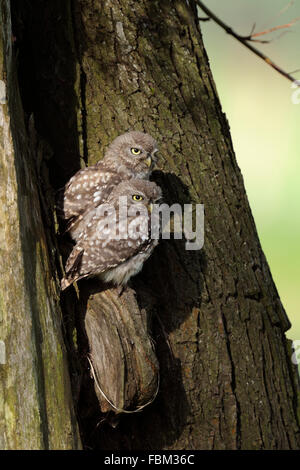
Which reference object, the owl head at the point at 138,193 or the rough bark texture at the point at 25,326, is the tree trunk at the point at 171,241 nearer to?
the owl head at the point at 138,193

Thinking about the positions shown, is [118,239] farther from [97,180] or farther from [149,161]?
[149,161]

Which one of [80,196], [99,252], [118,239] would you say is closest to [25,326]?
[99,252]

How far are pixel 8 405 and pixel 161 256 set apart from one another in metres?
1.19

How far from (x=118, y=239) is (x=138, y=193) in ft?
1.02

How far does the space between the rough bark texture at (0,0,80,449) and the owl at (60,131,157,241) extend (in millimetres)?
609

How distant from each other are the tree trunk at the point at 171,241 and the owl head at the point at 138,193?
3.4 inches

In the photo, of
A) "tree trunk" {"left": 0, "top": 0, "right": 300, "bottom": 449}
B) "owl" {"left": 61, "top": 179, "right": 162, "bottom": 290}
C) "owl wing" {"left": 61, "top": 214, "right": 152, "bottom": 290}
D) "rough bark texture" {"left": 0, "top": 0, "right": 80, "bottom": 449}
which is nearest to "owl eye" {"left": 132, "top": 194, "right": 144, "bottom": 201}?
"owl" {"left": 61, "top": 179, "right": 162, "bottom": 290}

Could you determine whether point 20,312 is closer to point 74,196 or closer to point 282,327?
point 74,196

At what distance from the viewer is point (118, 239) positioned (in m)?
3.22

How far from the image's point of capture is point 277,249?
313 inches

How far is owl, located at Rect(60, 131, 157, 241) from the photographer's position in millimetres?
3289

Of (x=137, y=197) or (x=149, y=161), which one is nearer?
(x=137, y=197)
